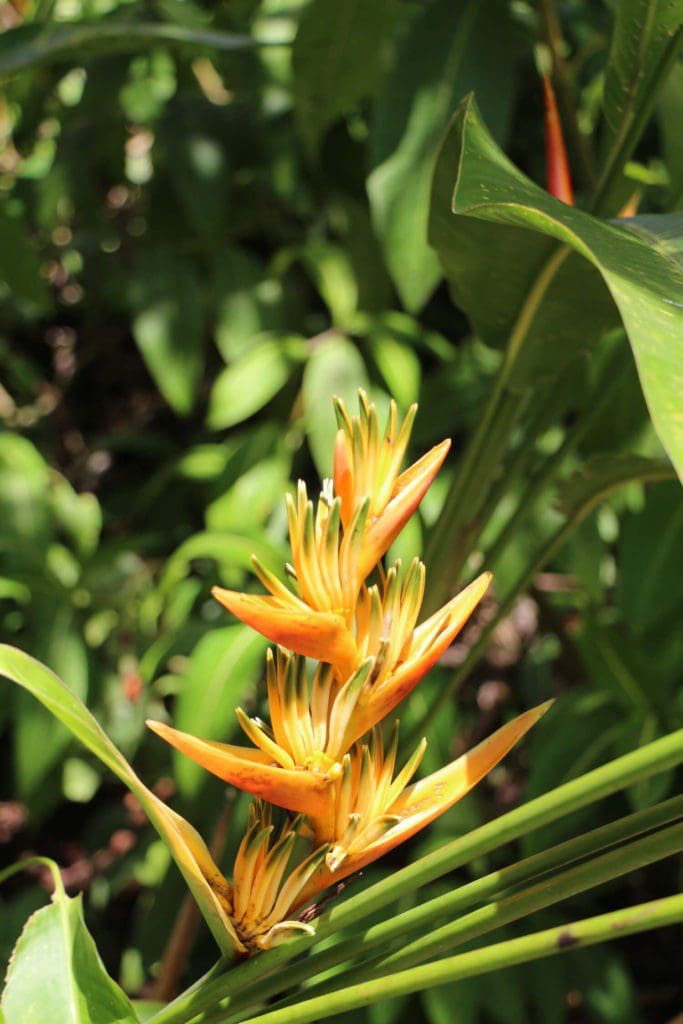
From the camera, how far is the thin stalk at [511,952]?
0.20 metres

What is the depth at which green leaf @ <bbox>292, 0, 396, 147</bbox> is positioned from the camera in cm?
70

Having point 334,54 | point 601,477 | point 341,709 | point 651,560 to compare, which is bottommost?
point 651,560

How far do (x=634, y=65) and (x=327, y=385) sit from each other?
40cm

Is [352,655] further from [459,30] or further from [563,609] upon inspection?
[563,609]

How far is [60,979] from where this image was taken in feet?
1.09

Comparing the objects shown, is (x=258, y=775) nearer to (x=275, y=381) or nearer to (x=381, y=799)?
(x=381, y=799)

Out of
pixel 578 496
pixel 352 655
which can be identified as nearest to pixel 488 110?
pixel 578 496

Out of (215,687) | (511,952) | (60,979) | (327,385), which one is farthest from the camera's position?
(327,385)

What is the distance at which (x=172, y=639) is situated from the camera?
78cm

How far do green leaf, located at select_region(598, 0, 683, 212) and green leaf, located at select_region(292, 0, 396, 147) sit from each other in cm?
30

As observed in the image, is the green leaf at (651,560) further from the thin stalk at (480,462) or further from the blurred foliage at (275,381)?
the thin stalk at (480,462)

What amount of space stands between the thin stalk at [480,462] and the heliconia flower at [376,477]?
0.50 feet

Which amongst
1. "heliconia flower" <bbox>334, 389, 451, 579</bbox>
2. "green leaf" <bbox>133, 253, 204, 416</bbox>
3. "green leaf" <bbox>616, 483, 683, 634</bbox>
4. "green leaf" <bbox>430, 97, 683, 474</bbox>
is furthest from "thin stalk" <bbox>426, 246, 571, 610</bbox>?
"green leaf" <bbox>133, 253, 204, 416</bbox>

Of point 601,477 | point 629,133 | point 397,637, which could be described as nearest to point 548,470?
point 601,477
